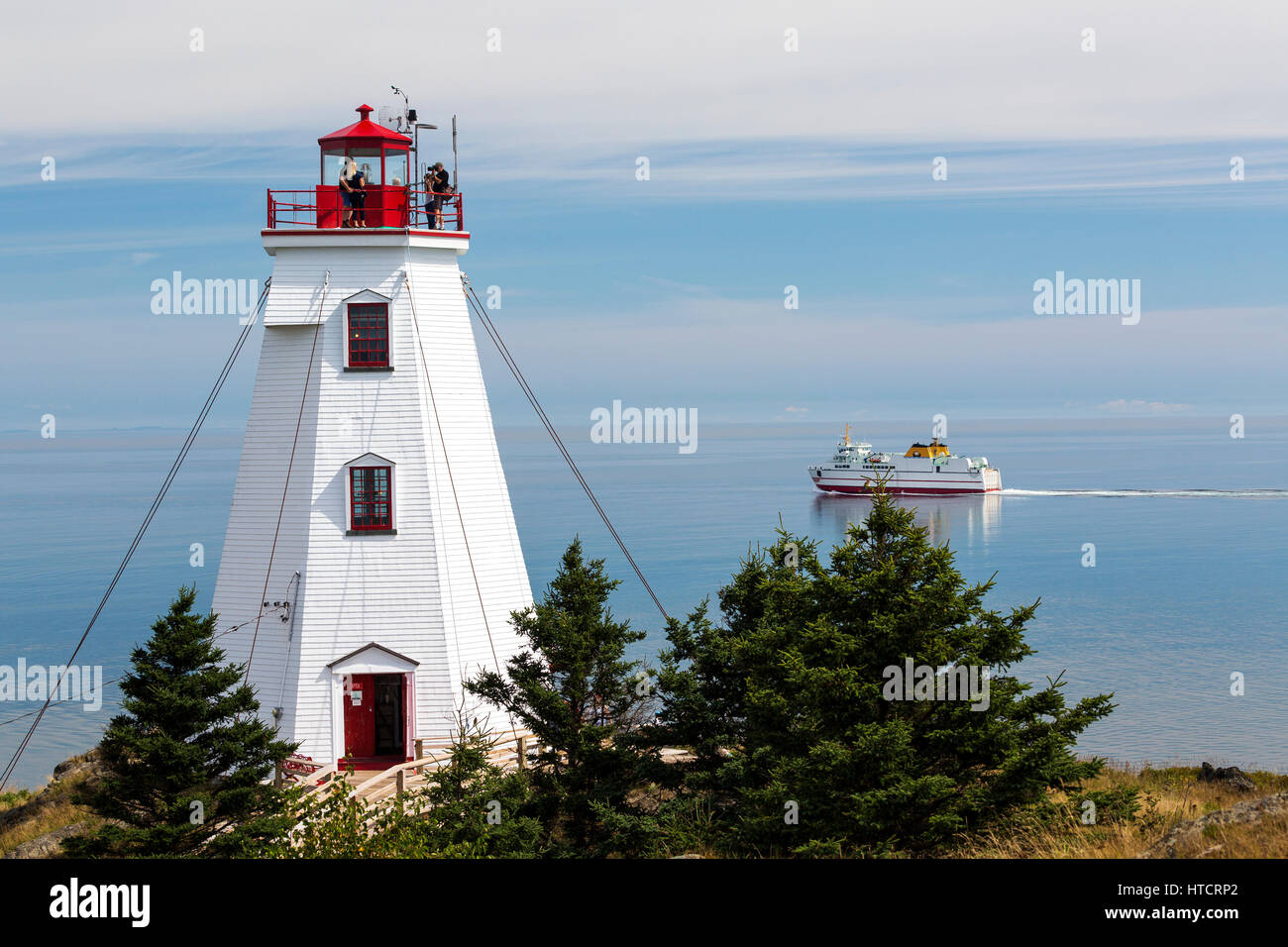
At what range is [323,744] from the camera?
1978cm

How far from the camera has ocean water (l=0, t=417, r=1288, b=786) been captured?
38.5 m

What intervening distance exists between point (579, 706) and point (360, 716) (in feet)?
19.4

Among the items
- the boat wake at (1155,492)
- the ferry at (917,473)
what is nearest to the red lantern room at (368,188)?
the ferry at (917,473)

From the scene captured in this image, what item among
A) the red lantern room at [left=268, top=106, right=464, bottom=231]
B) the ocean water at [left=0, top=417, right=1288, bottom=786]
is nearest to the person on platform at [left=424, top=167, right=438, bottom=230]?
the red lantern room at [left=268, top=106, right=464, bottom=231]

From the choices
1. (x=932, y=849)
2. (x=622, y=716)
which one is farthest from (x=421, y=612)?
(x=932, y=849)

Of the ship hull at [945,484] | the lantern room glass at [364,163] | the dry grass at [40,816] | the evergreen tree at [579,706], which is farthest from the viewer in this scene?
the ship hull at [945,484]

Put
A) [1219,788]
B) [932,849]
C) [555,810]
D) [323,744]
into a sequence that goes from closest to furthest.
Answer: [932,849]
[555,810]
[1219,788]
[323,744]

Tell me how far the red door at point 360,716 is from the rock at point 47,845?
4394mm

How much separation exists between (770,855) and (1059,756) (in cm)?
319

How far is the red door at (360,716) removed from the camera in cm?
1995

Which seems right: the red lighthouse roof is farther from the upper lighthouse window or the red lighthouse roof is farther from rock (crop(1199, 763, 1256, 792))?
rock (crop(1199, 763, 1256, 792))

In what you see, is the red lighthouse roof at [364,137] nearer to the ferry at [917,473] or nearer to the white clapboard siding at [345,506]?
the white clapboard siding at [345,506]

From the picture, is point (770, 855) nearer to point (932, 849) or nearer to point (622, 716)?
point (932, 849)

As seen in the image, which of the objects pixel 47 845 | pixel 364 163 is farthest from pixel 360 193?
pixel 47 845
